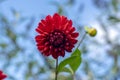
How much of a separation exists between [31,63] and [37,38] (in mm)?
2381

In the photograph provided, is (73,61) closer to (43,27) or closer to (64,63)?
(64,63)

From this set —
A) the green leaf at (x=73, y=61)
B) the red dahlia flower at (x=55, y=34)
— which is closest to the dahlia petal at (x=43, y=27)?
the red dahlia flower at (x=55, y=34)

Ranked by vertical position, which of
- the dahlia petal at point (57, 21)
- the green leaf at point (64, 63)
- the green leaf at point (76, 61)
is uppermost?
the dahlia petal at point (57, 21)

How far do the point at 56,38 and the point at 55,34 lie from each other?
0.6 inches

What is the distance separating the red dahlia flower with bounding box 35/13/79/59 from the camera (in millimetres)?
1142

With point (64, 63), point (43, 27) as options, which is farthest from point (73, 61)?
point (43, 27)

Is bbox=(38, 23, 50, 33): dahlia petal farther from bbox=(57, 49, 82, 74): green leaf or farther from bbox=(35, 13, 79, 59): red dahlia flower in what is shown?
bbox=(57, 49, 82, 74): green leaf

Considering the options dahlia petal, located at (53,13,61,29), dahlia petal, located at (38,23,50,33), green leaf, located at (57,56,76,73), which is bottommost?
green leaf, located at (57,56,76,73)

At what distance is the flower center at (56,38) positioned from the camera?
1162 millimetres

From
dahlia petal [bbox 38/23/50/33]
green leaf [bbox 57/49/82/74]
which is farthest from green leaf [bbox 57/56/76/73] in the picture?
dahlia petal [bbox 38/23/50/33]

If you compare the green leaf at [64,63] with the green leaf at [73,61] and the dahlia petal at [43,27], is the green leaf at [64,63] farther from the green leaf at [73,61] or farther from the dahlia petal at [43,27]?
the dahlia petal at [43,27]

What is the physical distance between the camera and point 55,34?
1172mm

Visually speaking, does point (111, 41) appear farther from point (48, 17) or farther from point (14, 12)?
point (48, 17)

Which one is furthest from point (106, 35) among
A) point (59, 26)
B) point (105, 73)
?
point (59, 26)
